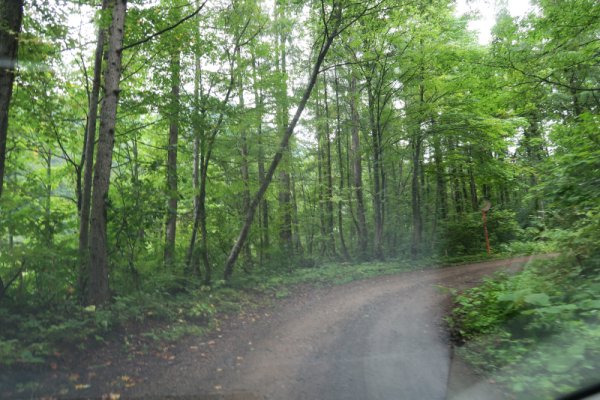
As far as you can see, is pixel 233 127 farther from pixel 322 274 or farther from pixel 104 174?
pixel 322 274

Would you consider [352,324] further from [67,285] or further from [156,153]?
[156,153]

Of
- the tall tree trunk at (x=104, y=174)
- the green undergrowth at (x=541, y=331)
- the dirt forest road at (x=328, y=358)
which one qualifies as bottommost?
the dirt forest road at (x=328, y=358)

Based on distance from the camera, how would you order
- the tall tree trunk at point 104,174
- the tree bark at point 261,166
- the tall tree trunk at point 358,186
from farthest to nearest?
the tall tree trunk at point 358,186
the tree bark at point 261,166
the tall tree trunk at point 104,174

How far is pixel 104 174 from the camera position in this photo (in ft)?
22.3

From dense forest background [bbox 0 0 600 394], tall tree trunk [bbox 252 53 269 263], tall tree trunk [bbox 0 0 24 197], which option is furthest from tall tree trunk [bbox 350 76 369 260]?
tall tree trunk [bbox 0 0 24 197]

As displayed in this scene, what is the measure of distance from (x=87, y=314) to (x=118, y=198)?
2.68 m

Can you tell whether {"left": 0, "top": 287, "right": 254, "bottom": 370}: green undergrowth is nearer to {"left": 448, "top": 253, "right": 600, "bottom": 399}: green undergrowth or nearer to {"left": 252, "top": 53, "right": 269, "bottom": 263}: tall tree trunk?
{"left": 448, "top": 253, "right": 600, "bottom": 399}: green undergrowth

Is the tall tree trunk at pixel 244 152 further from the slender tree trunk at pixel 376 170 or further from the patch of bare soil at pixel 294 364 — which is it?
the slender tree trunk at pixel 376 170

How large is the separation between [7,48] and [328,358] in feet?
22.5

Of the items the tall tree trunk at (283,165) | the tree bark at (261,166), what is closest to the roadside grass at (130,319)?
the tree bark at (261,166)

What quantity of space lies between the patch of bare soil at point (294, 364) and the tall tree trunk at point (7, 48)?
13.1 ft

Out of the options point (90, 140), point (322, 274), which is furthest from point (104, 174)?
point (322, 274)

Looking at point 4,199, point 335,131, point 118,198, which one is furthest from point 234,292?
point 335,131

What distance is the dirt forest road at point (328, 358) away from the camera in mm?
4129
